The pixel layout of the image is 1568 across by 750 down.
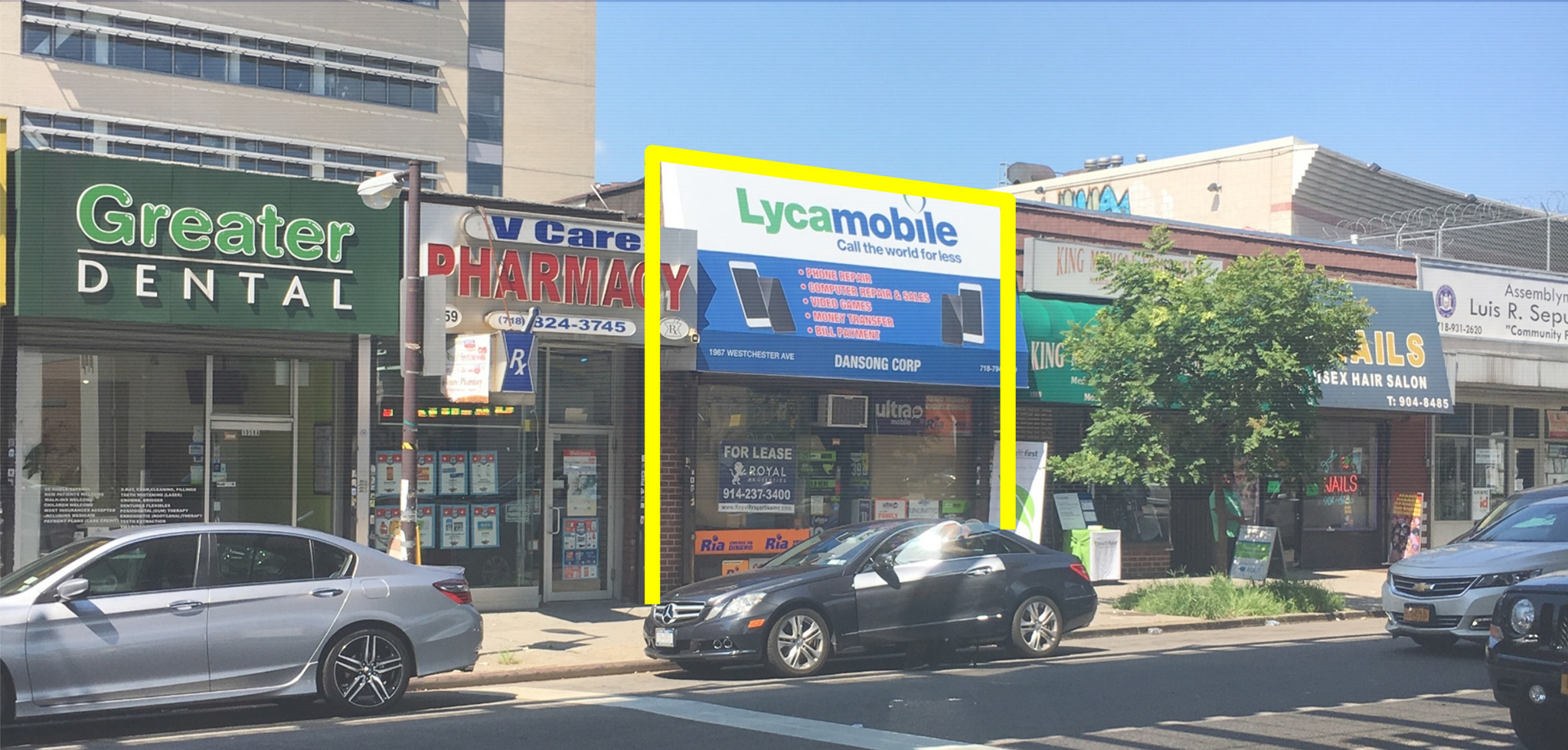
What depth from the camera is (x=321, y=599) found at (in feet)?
32.9

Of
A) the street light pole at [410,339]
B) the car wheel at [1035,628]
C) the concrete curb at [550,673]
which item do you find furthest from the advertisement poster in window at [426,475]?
the car wheel at [1035,628]

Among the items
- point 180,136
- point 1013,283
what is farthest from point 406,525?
point 180,136

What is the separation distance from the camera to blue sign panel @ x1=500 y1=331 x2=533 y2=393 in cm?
1495

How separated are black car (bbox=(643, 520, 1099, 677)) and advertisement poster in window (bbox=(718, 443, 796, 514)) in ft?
14.5

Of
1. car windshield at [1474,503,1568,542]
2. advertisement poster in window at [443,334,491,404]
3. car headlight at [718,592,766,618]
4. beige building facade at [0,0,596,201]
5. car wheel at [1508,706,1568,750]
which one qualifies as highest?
beige building facade at [0,0,596,201]

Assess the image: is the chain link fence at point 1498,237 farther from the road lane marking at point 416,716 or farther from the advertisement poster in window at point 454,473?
the road lane marking at point 416,716

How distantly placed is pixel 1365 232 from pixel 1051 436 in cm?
1423

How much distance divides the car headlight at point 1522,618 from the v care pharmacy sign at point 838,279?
1045 cm

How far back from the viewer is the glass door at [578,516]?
1742 cm

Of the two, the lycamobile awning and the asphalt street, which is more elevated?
the lycamobile awning

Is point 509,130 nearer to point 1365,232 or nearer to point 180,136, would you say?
point 180,136

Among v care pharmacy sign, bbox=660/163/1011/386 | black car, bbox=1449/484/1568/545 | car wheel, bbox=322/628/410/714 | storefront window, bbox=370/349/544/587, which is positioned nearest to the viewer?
car wheel, bbox=322/628/410/714

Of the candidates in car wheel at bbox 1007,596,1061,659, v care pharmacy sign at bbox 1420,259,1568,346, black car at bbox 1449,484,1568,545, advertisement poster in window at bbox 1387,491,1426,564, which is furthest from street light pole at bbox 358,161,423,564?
v care pharmacy sign at bbox 1420,259,1568,346

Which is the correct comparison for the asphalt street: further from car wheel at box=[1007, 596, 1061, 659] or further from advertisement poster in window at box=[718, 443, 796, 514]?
advertisement poster in window at box=[718, 443, 796, 514]
